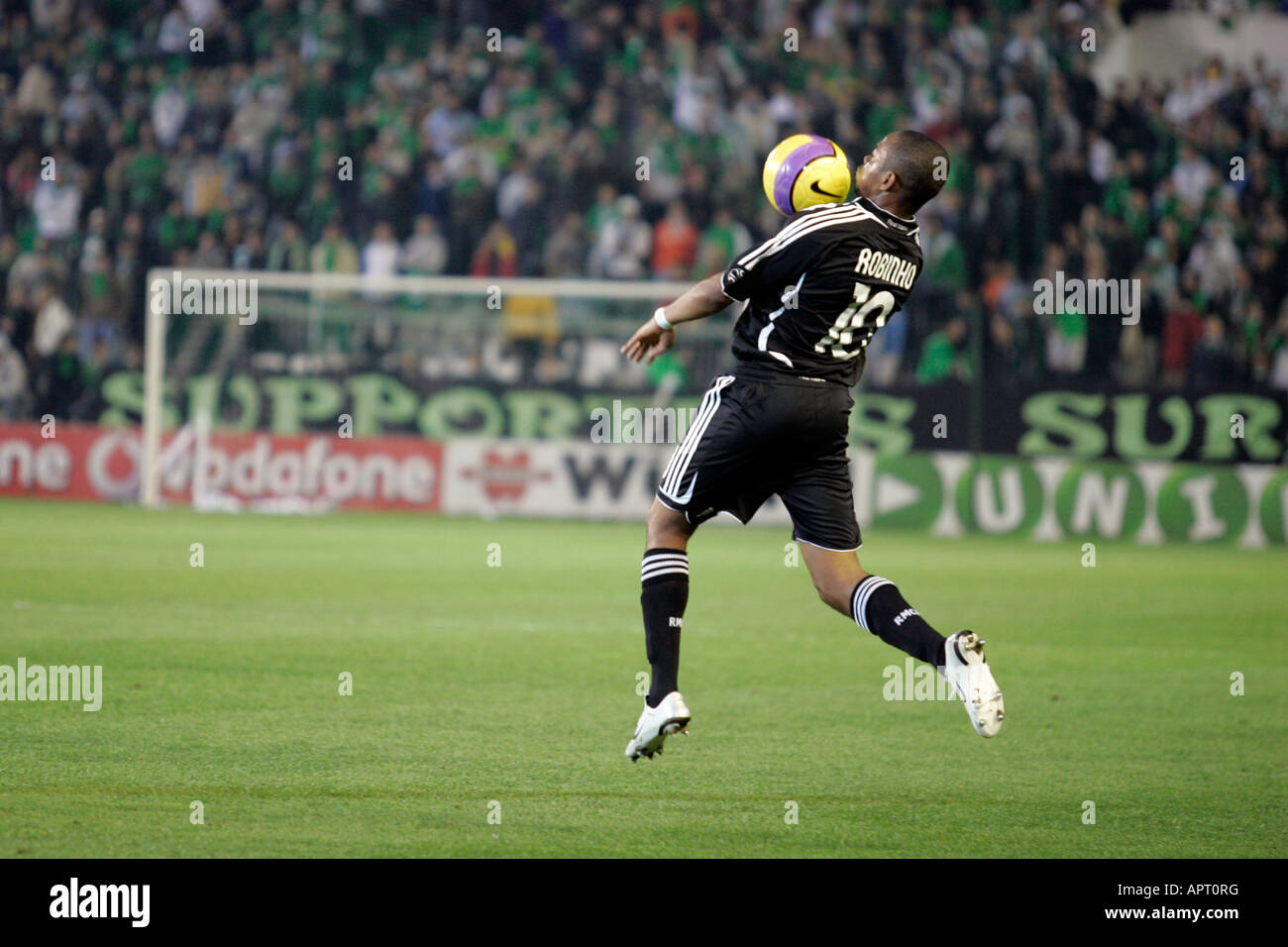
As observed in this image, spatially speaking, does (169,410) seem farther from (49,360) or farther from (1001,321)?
(1001,321)

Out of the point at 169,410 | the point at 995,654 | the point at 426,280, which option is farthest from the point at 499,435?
the point at 995,654

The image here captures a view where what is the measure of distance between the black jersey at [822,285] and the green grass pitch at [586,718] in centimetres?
152

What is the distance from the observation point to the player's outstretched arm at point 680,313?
20.7 ft

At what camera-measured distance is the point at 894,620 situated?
20.2 ft

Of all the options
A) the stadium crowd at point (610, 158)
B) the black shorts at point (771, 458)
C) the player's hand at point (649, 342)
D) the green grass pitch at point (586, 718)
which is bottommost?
the green grass pitch at point (586, 718)
